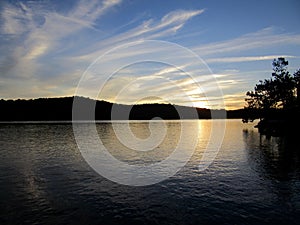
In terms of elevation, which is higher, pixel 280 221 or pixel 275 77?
pixel 275 77

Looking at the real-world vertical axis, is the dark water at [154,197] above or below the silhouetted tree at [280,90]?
below

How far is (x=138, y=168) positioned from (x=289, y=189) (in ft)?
68.3

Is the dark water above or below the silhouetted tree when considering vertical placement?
below

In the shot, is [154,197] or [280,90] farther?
[280,90]

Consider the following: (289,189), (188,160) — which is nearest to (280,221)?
(289,189)

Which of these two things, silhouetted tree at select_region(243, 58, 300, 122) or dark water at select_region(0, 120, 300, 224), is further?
silhouetted tree at select_region(243, 58, 300, 122)

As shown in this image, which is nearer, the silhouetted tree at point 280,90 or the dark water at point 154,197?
the dark water at point 154,197

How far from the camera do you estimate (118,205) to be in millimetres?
22188

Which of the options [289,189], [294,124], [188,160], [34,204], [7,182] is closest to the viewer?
[34,204]

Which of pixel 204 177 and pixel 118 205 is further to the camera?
pixel 204 177

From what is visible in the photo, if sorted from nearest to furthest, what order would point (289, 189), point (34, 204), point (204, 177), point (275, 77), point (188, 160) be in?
point (34, 204) < point (289, 189) < point (204, 177) < point (188, 160) < point (275, 77)

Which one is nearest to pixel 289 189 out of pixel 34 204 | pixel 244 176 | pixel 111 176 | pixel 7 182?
pixel 244 176

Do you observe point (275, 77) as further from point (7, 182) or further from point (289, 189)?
point (7, 182)

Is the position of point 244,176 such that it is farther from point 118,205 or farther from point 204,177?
point 118,205
